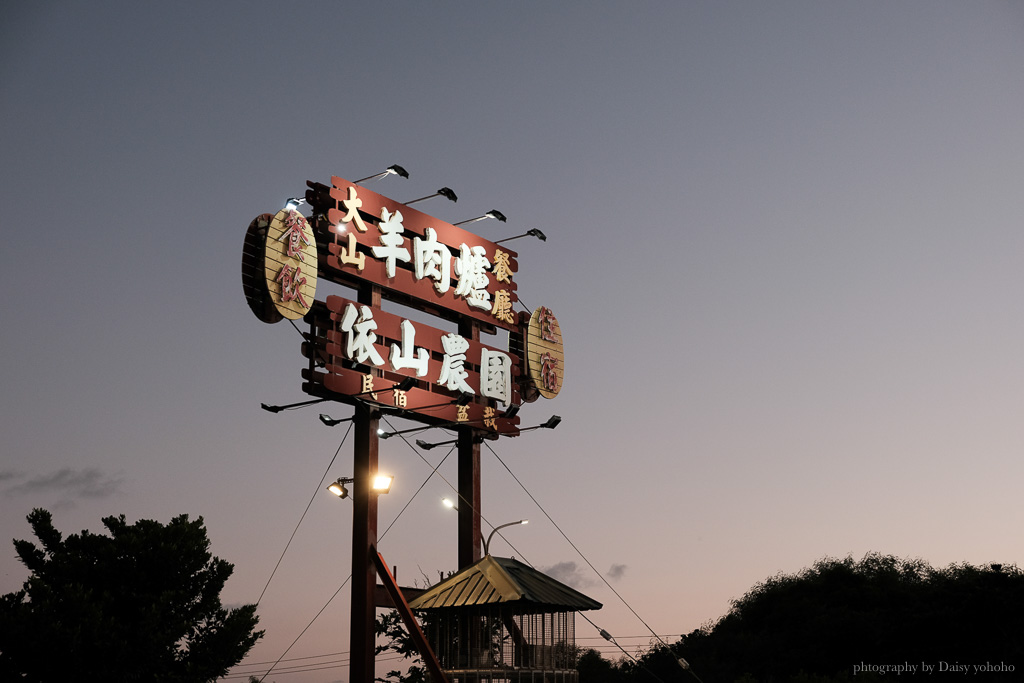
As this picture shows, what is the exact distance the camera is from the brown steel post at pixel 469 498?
1877cm

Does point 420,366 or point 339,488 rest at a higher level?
point 420,366

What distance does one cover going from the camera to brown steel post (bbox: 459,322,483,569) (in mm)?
18766

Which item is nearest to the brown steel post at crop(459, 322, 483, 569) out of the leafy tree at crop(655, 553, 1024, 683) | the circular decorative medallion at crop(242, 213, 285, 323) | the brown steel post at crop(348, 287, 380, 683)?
the brown steel post at crop(348, 287, 380, 683)

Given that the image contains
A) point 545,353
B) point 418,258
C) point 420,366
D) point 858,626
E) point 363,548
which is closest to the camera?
point 363,548

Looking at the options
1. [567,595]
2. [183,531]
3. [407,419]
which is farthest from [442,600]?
[183,531]

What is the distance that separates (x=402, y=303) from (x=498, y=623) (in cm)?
596

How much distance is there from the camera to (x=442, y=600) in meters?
15.6

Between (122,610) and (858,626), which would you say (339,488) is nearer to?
(122,610)

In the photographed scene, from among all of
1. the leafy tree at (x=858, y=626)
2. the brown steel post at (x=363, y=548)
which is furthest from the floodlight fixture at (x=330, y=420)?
the leafy tree at (x=858, y=626)

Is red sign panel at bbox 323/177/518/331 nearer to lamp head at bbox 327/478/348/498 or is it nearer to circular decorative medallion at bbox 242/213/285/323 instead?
circular decorative medallion at bbox 242/213/285/323

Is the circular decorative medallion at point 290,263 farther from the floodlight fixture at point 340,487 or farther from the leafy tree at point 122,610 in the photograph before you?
the leafy tree at point 122,610

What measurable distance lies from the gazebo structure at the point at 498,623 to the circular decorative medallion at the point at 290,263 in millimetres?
4855

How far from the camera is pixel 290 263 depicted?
15.4 metres

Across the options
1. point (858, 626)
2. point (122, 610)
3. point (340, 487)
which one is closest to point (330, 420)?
point (340, 487)
